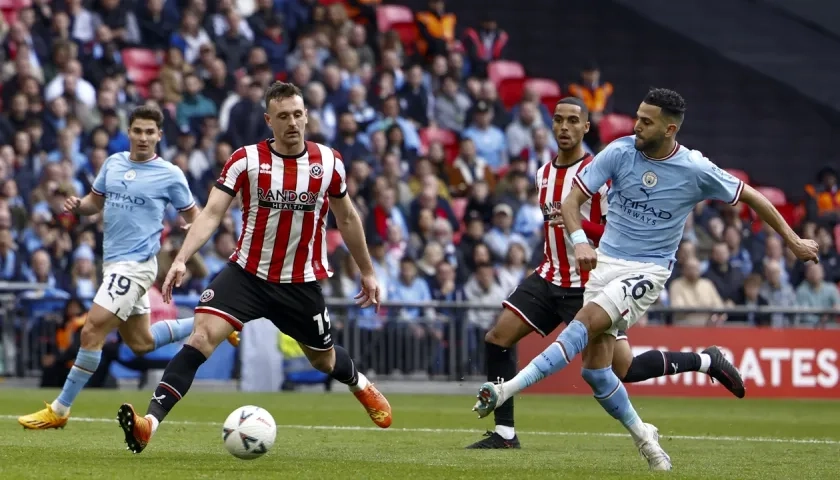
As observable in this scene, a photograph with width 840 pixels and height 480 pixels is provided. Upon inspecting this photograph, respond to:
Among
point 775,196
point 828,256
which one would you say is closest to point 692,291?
point 828,256

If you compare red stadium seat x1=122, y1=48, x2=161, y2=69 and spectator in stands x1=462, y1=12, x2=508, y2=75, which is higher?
spectator in stands x1=462, y1=12, x2=508, y2=75

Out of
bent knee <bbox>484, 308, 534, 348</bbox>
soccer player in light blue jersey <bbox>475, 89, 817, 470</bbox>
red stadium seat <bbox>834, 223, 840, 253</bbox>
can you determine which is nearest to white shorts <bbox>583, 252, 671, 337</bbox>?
soccer player in light blue jersey <bbox>475, 89, 817, 470</bbox>

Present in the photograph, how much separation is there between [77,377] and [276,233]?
2.72m

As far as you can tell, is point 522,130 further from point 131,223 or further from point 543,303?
point 543,303

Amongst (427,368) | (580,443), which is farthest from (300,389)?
(580,443)

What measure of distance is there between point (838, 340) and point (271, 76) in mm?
8528

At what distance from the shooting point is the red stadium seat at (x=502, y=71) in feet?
82.9

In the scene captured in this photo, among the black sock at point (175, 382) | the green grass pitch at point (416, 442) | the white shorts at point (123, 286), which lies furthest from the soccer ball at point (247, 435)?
the white shorts at point (123, 286)

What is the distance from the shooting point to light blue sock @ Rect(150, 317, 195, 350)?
480 inches

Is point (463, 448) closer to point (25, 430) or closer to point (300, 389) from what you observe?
point (25, 430)

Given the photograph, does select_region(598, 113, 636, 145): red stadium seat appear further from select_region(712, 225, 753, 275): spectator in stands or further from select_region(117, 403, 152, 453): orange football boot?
select_region(117, 403, 152, 453): orange football boot

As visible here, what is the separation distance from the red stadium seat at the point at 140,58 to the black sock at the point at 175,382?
13355mm

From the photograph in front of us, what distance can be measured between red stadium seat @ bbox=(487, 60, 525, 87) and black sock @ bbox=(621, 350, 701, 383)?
14962mm

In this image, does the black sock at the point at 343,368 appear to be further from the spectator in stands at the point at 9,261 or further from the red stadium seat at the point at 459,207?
the red stadium seat at the point at 459,207
